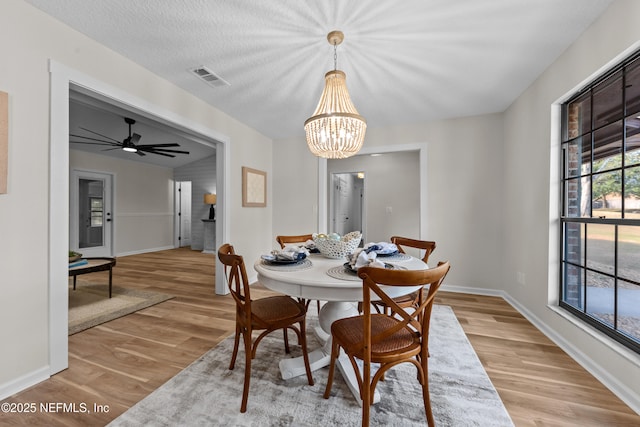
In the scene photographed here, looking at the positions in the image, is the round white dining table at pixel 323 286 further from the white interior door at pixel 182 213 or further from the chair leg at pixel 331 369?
Answer: the white interior door at pixel 182 213

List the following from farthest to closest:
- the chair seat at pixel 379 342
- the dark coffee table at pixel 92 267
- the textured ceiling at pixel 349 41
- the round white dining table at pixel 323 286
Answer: the dark coffee table at pixel 92 267, the textured ceiling at pixel 349 41, the round white dining table at pixel 323 286, the chair seat at pixel 379 342

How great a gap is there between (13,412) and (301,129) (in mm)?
3753

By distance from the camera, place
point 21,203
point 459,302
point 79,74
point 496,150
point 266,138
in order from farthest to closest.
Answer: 1. point 266,138
2. point 496,150
3. point 459,302
4. point 79,74
5. point 21,203

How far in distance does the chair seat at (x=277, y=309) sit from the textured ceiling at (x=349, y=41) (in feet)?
6.25

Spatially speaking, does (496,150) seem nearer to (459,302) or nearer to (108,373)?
(459,302)

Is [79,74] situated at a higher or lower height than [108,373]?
higher

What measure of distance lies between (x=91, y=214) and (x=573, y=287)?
8142mm

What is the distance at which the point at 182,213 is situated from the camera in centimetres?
782

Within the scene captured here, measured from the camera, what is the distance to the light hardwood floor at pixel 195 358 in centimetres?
139

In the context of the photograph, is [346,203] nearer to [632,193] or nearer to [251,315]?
[632,193]

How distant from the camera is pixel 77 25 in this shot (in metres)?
1.81

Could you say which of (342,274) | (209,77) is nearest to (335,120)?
(342,274)

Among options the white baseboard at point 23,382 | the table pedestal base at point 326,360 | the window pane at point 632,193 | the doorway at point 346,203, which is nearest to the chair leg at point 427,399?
the table pedestal base at point 326,360

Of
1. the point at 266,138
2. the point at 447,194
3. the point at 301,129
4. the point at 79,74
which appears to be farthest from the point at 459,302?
the point at 79,74
